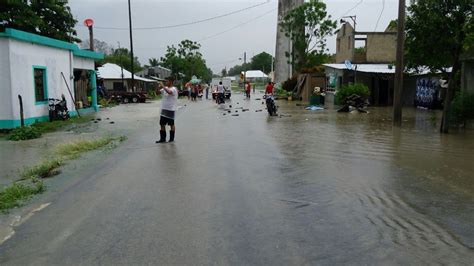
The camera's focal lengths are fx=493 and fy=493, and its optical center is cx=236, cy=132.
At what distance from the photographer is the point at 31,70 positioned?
60.9ft

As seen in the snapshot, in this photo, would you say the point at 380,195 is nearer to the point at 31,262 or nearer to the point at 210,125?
the point at 31,262

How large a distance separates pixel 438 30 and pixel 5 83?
1411 centimetres

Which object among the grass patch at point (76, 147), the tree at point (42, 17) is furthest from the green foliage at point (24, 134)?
the tree at point (42, 17)

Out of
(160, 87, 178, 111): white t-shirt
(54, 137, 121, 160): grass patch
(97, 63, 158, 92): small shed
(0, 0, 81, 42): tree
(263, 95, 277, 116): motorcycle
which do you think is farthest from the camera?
(97, 63, 158, 92): small shed

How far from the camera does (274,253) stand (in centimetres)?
471

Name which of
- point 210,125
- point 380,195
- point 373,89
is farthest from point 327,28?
point 380,195

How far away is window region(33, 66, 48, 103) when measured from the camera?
758 inches

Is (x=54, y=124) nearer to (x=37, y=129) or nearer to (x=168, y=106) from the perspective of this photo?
(x=37, y=129)

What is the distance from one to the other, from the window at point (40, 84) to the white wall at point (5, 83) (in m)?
2.26

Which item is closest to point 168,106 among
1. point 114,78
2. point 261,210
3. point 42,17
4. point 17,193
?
point 17,193

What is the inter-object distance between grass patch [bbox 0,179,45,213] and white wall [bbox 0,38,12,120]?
9.70 metres

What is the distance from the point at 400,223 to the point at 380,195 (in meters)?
1.41

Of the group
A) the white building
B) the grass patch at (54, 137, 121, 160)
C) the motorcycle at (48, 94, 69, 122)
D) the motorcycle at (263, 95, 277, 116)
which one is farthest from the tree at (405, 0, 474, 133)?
the motorcycle at (48, 94, 69, 122)

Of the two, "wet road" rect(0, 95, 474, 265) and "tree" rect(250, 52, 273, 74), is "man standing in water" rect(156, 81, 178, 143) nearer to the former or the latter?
"wet road" rect(0, 95, 474, 265)
